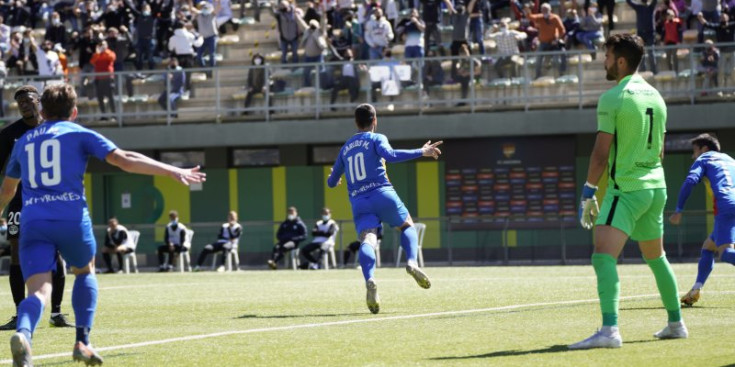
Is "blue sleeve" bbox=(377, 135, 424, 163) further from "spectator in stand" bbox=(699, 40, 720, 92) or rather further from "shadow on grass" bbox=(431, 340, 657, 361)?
"spectator in stand" bbox=(699, 40, 720, 92)

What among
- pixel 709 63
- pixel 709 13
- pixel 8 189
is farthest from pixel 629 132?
pixel 709 13

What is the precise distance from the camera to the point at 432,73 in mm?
30031

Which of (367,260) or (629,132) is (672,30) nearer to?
(367,260)

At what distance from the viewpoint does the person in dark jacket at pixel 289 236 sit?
31.3 m

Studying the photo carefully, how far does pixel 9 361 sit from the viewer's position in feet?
29.9

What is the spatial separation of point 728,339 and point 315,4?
25.8 m

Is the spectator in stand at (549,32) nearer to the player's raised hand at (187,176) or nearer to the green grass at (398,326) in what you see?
the green grass at (398,326)

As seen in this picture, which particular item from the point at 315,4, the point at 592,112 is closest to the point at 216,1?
the point at 315,4

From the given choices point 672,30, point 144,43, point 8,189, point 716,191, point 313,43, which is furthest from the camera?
point 144,43

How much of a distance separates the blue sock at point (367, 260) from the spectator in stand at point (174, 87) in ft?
59.7

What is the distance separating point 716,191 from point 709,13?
17189 mm

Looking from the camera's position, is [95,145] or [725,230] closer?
[95,145]

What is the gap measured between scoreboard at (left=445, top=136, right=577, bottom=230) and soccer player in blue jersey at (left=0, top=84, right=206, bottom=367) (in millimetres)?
23222

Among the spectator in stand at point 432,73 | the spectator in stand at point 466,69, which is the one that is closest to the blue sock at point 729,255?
the spectator in stand at point 466,69
